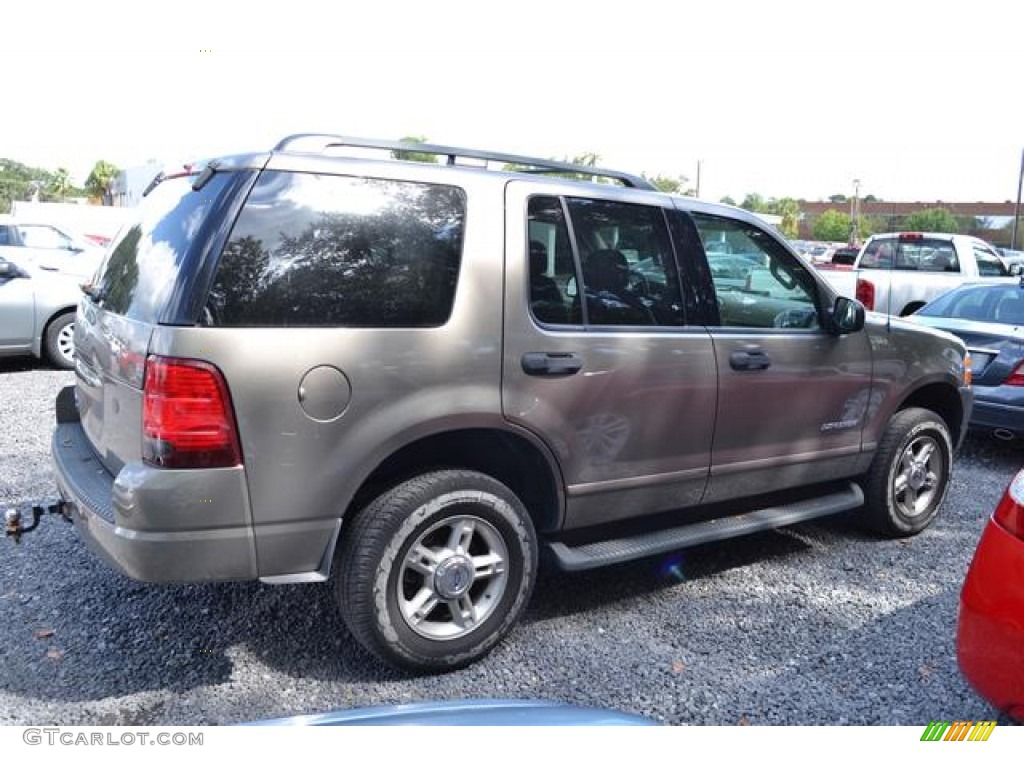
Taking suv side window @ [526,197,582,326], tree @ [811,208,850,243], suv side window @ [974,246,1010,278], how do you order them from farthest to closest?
1. tree @ [811,208,850,243]
2. suv side window @ [974,246,1010,278]
3. suv side window @ [526,197,582,326]

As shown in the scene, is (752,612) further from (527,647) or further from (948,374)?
(948,374)

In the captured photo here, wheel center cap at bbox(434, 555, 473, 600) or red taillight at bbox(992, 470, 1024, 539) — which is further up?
red taillight at bbox(992, 470, 1024, 539)

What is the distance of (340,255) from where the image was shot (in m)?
2.93

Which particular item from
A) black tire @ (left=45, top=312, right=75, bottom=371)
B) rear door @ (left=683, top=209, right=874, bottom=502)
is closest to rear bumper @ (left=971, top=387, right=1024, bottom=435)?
rear door @ (left=683, top=209, right=874, bottom=502)

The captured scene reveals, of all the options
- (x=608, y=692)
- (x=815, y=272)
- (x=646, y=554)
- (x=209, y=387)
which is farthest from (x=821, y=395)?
(x=209, y=387)

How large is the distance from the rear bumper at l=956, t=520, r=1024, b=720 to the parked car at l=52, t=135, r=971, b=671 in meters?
1.30

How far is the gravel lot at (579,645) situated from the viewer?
3.04 meters

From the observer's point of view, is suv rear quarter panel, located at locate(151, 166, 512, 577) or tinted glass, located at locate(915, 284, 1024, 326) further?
tinted glass, located at locate(915, 284, 1024, 326)

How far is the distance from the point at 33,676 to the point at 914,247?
39.5ft

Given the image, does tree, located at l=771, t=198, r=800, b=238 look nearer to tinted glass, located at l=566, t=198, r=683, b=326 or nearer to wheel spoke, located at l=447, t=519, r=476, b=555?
tinted glass, located at l=566, t=198, r=683, b=326

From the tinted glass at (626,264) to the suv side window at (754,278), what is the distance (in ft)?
0.85

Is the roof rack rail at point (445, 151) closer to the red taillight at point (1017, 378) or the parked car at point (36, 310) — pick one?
the red taillight at point (1017, 378)

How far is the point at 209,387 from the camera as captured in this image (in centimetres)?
265

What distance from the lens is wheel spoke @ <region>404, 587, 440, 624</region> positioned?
3104 millimetres
